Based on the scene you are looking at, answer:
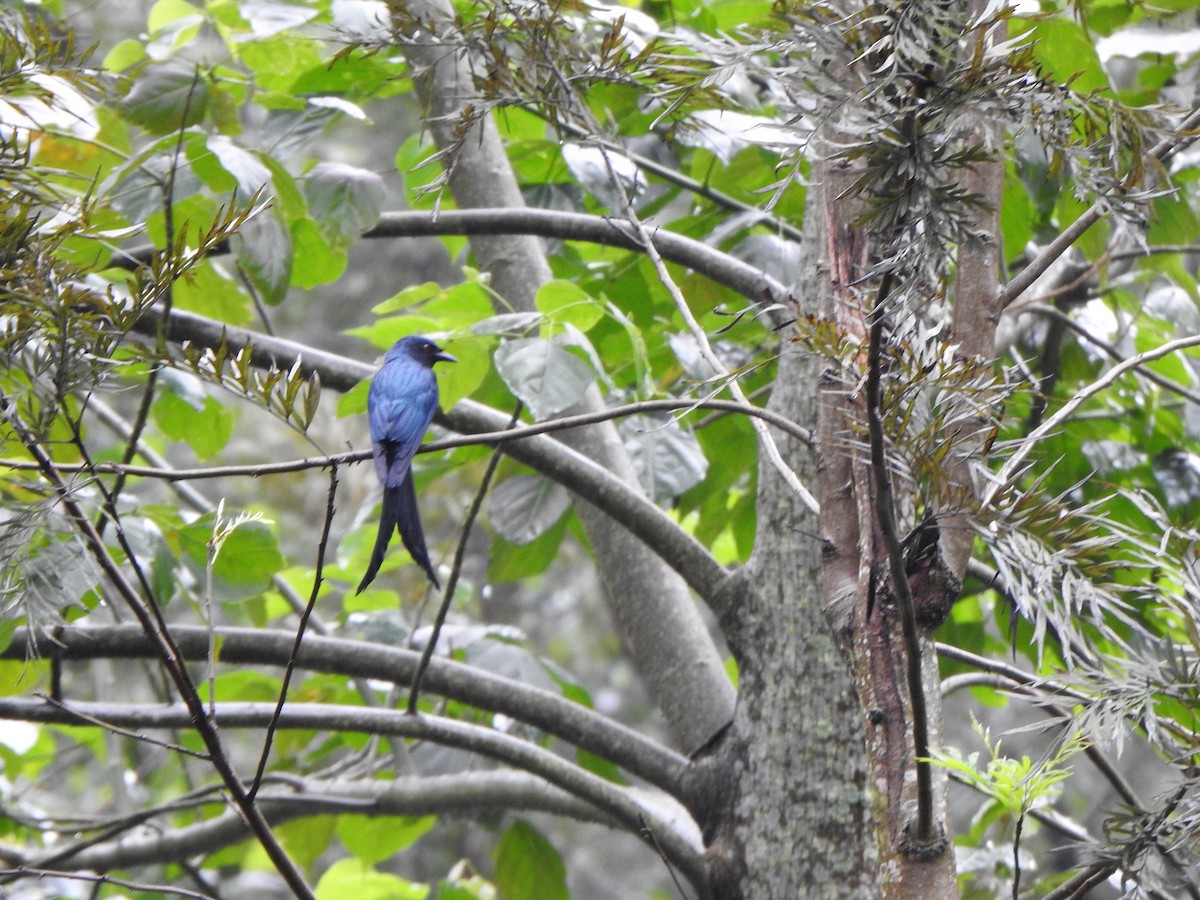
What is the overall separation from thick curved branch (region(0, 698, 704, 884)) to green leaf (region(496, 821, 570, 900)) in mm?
661

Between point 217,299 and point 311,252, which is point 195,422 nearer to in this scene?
point 217,299

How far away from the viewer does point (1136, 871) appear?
1.28 metres

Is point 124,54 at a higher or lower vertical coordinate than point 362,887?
higher

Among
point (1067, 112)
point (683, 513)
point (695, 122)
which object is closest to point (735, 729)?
point (683, 513)

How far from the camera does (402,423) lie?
2.49 m

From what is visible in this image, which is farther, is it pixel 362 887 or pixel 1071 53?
pixel 362 887

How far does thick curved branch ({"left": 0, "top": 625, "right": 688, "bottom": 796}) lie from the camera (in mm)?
2264

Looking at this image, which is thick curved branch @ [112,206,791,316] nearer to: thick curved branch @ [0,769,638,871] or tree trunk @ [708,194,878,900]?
tree trunk @ [708,194,878,900]

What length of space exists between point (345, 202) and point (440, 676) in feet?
3.54

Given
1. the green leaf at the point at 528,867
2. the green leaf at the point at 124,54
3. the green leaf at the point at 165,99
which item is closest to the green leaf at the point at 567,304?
the green leaf at the point at 165,99

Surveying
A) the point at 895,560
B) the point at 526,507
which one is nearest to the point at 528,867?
the point at 526,507

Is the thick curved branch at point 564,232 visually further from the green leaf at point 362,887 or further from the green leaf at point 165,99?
A: the green leaf at point 362,887

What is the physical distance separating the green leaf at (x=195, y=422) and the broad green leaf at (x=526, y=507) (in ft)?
2.57

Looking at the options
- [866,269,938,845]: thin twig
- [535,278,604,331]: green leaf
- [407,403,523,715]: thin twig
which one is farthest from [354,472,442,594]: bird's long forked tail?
[866,269,938,845]: thin twig
